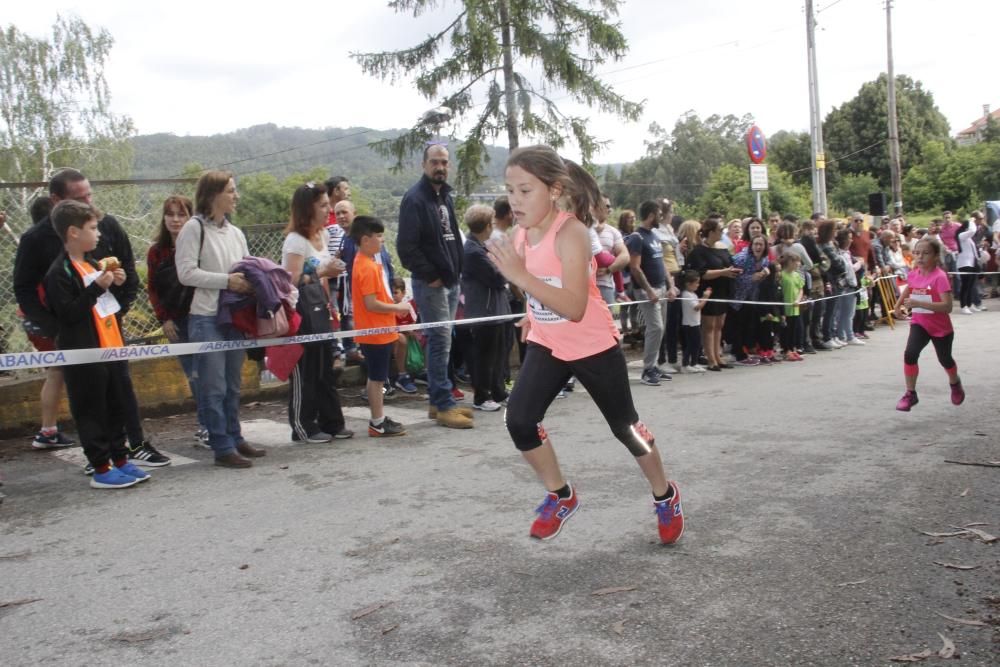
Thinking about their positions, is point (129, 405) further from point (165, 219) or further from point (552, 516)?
point (552, 516)

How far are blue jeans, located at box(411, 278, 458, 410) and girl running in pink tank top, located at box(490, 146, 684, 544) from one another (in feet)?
11.3

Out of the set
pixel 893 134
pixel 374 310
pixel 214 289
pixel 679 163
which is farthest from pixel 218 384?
pixel 679 163

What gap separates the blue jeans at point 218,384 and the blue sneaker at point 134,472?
21.1 inches

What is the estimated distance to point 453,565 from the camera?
3994 millimetres

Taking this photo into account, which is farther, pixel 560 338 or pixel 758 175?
pixel 758 175

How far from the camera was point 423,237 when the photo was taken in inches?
299

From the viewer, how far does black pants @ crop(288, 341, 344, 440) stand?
697 centimetres

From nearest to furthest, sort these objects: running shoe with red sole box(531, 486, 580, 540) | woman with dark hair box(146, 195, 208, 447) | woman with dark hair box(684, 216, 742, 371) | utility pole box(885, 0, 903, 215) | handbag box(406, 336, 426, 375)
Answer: running shoe with red sole box(531, 486, 580, 540) < woman with dark hair box(146, 195, 208, 447) < handbag box(406, 336, 426, 375) < woman with dark hair box(684, 216, 742, 371) < utility pole box(885, 0, 903, 215)

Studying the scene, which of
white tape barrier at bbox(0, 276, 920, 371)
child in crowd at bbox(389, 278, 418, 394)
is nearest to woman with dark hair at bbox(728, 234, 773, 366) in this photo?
child in crowd at bbox(389, 278, 418, 394)

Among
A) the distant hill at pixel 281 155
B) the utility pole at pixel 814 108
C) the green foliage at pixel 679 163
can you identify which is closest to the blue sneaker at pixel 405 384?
the distant hill at pixel 281 155

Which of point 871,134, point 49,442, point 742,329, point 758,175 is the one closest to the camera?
point 49,442

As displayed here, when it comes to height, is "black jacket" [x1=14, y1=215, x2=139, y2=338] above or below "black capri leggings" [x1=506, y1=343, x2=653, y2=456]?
above

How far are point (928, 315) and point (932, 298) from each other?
0.56 ft

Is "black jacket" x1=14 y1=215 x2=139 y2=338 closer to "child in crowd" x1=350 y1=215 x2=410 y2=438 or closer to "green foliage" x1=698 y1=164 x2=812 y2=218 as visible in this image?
"child in crowd" x1=350 y1=215 x2=410 y2=438
